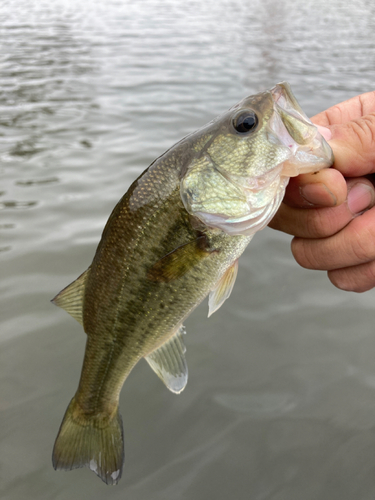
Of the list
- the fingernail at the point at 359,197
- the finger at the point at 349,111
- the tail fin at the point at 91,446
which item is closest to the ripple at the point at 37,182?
the tail fin at the point at 91,446

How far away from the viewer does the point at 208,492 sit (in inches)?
92.0

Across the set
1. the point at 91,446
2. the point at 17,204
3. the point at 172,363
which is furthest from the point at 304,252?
the point at 17,204

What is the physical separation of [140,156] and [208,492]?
4.40m

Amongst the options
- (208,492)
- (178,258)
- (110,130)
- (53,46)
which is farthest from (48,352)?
(53,46)

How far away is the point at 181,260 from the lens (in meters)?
1.87

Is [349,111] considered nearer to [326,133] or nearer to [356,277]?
[326,133]

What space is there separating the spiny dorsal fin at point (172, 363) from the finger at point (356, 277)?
1.00m

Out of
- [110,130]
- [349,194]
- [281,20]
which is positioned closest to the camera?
[349,194]

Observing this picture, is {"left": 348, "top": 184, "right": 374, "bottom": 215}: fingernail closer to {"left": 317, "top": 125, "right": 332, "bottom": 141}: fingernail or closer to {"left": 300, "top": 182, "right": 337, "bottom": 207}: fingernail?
{"left": 300, "top": 182, "right": 337, "bottom": 207}: fingernail

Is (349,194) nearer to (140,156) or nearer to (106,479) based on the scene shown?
(106,479)

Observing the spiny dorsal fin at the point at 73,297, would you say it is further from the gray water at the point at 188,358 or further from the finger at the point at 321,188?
the finger at the point at 321,188

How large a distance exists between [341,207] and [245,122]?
0.68 m

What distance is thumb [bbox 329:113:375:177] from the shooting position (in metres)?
1.92

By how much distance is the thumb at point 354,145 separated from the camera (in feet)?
6.28
